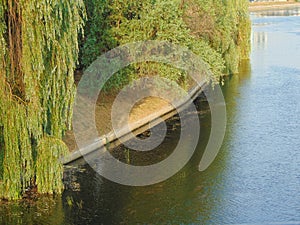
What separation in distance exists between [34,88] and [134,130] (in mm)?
10399

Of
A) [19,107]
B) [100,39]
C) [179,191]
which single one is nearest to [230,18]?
[100,39]

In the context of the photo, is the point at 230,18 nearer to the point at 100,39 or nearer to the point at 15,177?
the point at 100,39

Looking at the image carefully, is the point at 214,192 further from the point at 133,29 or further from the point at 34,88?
the point at 133,29

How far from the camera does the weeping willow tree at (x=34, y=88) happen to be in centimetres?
1480

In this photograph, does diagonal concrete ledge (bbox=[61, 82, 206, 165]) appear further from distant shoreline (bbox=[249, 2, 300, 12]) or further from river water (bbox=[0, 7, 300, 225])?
distant shoreline (bbox=[249, 2, 300, 12])

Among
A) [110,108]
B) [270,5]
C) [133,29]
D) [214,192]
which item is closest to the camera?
[214,192]

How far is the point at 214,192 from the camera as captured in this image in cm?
1730

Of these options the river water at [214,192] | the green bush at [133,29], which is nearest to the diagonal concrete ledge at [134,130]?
the river water at [214,192]

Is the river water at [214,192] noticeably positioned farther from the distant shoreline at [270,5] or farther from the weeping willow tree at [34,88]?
the distant shoreline at [270,5]

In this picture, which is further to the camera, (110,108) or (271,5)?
(271,5)

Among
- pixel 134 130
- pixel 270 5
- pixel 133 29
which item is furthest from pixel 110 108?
pixel 270 5

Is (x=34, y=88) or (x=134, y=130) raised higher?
(x=34, y=88)

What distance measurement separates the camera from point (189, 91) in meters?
32.1

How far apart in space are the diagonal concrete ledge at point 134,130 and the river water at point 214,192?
1.01m
